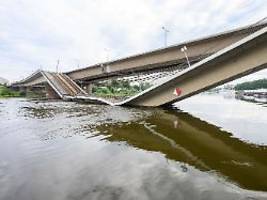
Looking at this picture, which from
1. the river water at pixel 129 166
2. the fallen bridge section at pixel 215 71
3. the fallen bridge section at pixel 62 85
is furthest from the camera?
the fallen bridge section at pixel 62 85

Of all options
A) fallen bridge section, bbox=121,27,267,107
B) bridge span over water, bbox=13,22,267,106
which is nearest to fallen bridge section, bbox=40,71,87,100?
bridge span over water, bbox=13,22,267,106

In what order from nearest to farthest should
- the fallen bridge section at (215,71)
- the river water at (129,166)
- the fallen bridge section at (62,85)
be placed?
the river water at (129,166) < the fallen bridge section at (215,71) < the fallen bridge section at (62,85)

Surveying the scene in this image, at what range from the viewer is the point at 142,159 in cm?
912

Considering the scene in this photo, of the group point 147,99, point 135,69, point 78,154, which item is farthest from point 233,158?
point 135,69

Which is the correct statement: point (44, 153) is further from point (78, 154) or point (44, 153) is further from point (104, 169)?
point (104, 169)

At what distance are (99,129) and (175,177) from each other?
28.5 feet

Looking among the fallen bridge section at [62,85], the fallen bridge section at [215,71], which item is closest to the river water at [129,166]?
the fallen bridge section at [215,71]

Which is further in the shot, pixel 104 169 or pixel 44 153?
pixel 44 153

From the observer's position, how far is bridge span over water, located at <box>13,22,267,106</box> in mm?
22359

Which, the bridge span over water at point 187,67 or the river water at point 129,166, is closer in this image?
the river water at point 129,166

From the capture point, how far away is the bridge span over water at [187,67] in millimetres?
22359

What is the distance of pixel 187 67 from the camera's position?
37.4m

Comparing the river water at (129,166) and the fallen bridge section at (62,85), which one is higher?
the fallen bridge section at (62,85)

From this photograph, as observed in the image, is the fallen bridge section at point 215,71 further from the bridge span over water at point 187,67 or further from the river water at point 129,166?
the river water at point 129,166
